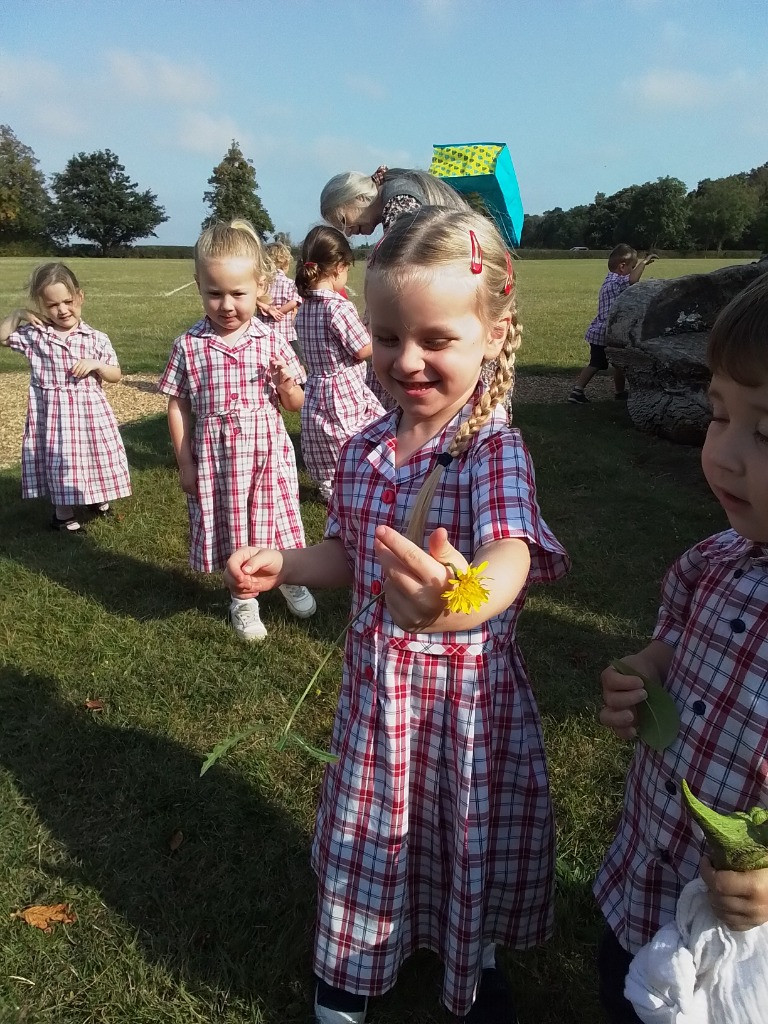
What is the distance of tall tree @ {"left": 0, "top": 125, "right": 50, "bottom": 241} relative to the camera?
67375 millimetres

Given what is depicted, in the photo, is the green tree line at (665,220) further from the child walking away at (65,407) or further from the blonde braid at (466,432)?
the blonde braid at (466,432)

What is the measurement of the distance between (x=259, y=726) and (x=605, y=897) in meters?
1.83

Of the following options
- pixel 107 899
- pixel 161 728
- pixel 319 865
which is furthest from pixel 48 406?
pixel 319 865

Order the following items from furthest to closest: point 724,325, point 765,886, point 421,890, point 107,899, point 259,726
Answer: point 259,726 → point 107,899 → point 421,890 → point 724,325 → point 765,886

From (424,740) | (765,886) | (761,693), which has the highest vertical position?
(761,693)

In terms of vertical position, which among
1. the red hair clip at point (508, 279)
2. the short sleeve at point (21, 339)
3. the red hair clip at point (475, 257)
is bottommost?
the short sleeve at point (21, 339)

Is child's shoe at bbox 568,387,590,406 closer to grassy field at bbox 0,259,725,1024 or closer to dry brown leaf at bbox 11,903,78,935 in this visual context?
→ grassy field at bbox 0,259,725,1024

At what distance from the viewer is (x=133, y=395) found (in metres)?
9.99

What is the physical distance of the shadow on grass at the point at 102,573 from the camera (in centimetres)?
437

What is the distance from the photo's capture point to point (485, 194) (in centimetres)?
518

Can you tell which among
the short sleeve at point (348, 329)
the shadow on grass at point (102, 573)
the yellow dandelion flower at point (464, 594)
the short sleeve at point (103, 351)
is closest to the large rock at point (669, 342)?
the short sleeve at point (348, 329)

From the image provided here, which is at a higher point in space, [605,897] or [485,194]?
[485,194]

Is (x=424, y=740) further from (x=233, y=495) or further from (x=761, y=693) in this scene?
(x=233, y=495)

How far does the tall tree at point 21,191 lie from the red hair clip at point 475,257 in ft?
251
